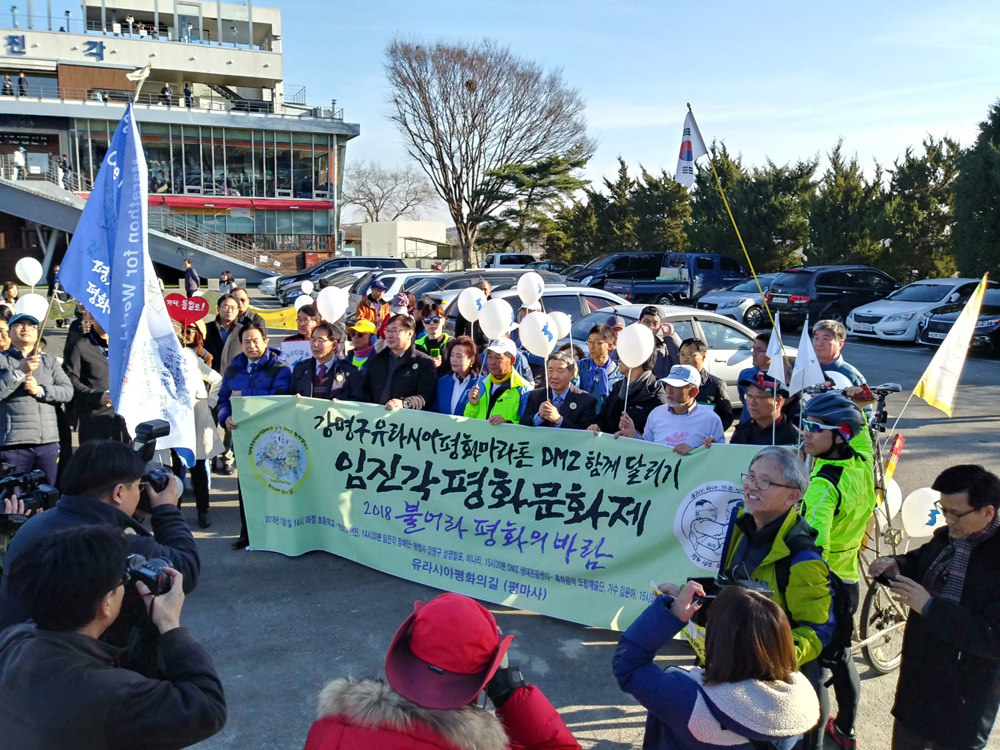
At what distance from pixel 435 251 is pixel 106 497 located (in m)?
56.4

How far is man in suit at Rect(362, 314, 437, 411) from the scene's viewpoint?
20.5ft

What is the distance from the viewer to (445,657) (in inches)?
67.9

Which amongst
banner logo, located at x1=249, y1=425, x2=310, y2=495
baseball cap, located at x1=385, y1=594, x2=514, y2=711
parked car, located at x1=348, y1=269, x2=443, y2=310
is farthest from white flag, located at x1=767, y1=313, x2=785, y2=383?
parked car, located at x1=348, y1=269, x2=443, y2=310

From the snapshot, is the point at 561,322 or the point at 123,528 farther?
the point at 561,322

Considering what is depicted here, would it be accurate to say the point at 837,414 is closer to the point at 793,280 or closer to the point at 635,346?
the point at 635,346

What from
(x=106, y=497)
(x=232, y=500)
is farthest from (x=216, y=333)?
(x=106, y=497)

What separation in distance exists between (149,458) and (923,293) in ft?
66.9

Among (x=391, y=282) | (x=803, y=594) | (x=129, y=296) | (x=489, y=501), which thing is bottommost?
(x=489, y=501)

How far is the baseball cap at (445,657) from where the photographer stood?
1703 mm

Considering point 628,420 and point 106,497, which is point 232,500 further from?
point 106,497

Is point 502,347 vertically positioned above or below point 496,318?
below

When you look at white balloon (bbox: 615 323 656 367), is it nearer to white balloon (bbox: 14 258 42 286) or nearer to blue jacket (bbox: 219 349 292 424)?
blue jacket (bbox: 219 349 292 424)

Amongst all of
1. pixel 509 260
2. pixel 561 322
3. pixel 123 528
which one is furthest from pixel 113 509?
pixel 509 260

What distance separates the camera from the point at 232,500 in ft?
23.8
